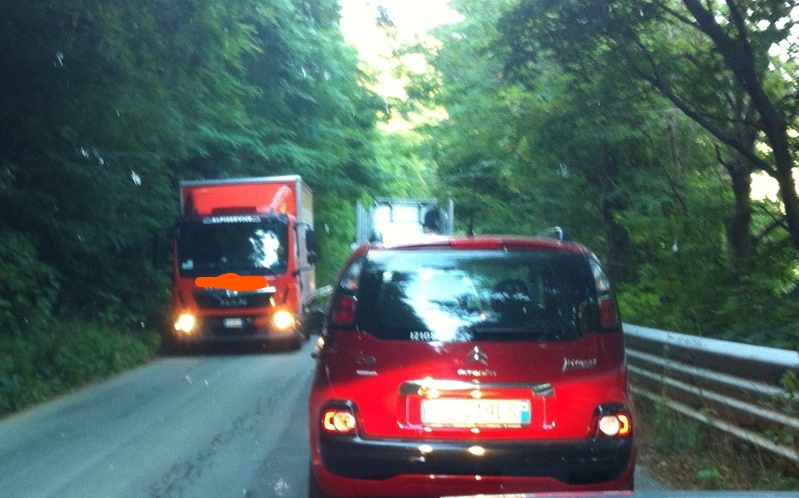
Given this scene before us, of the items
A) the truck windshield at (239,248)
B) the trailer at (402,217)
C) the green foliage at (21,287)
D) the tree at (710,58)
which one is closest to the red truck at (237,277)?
the truck windshield at (239,248)

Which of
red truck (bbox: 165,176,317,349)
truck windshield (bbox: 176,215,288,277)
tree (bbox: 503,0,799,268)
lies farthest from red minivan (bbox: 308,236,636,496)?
truck windshield (bbox: 176,215,288,277)

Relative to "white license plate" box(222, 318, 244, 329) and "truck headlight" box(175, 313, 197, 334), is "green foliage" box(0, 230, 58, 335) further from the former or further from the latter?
"white license plate" box(222, 318, 244, 329)

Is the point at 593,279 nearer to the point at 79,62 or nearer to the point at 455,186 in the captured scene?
the point at 79,62

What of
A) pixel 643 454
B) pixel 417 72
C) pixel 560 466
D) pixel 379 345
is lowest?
pixel 643 454

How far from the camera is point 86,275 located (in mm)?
18766

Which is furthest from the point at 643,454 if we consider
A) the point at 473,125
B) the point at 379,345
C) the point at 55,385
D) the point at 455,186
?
the point at 455,186

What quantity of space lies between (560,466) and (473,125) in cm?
1868

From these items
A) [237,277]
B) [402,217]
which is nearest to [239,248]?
[237,277]

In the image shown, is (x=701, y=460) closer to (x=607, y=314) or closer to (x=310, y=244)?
(x=607, y=314)

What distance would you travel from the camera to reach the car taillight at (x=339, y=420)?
17.8 ft

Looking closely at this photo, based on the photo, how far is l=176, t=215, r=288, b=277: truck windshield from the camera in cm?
1825

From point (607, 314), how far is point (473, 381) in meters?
0.85

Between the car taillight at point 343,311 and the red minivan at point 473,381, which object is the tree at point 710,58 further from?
the car taillight at point 343,311

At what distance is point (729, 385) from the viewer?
24.4 feet
